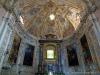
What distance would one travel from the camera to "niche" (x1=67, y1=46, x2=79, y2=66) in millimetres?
16581

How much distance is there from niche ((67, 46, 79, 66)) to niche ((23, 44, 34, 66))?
4781mm

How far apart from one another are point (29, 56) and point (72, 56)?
5429mm

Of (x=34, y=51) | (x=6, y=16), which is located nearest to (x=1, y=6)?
(x=6, y=16)

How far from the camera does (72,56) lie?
17.3m

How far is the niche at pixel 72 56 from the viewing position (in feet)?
54.4

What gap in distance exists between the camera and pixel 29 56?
56.0ft

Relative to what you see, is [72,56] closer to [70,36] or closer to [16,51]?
[70,36]

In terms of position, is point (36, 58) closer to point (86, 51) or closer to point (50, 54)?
point (50, 54)

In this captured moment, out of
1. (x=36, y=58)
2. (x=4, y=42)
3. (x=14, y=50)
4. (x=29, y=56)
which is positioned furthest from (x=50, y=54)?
(x=4, y=42)

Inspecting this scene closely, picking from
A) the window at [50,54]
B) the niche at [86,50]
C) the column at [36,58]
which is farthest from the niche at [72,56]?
the column at [36,58]

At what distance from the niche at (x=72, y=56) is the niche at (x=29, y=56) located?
15.7ft

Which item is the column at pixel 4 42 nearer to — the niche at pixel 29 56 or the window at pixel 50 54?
the niche at pixel 29 56

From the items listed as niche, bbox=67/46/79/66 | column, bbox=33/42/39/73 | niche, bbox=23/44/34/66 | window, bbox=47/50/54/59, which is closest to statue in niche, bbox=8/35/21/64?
niche, bbox=23/44/34/66

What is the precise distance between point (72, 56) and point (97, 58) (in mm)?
5139
